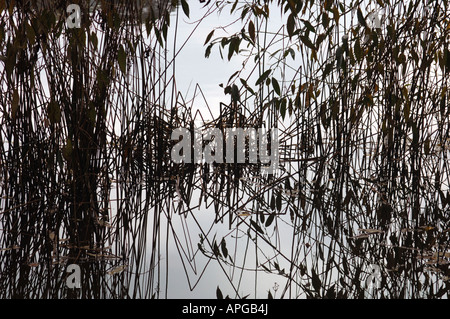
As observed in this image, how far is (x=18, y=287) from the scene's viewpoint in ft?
4.36

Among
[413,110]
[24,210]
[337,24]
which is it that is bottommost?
[24,210]

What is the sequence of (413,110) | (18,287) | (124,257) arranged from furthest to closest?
1. (413,110)
2. (124,257)
3. (18,287)

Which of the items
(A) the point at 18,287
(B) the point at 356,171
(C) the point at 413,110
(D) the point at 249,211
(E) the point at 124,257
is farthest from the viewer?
(B) the point at 356,171

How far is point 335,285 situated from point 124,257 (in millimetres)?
533

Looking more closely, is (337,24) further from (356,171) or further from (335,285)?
(335,285)

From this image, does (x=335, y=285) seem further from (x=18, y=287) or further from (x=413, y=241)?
(x=18, y=287)

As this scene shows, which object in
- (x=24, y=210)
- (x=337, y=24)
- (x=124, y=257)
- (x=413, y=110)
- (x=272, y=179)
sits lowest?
(x=124, y=257)

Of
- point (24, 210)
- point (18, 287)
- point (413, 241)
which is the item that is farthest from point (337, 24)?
point (18, 287)

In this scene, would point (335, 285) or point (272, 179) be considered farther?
point (272, 179)

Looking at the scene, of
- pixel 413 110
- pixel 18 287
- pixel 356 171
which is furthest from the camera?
pixel 356 171

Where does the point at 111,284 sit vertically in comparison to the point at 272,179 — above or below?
below
